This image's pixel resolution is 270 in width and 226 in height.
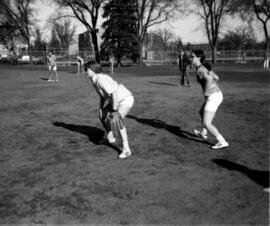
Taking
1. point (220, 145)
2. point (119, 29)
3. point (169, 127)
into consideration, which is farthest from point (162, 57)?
point (220, 145)

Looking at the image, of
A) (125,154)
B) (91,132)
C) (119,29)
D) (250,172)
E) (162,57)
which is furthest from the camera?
(162,57)

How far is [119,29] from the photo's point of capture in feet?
144

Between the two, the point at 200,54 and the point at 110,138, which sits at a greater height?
the point at 200,54

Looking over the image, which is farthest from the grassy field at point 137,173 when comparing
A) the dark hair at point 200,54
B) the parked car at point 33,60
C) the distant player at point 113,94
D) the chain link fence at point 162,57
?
the parked car at point 33,60

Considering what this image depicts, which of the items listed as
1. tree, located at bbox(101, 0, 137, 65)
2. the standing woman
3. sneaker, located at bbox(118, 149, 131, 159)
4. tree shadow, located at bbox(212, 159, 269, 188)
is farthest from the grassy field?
tree, located at bbox(101, 0, 137, 65)

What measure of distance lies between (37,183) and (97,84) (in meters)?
Answer: 1.86

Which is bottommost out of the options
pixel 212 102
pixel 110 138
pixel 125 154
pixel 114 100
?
pixel 125 154

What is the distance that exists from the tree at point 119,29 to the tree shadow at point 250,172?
132 ft

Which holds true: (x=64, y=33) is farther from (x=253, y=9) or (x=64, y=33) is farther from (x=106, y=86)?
(x=106, y=86)

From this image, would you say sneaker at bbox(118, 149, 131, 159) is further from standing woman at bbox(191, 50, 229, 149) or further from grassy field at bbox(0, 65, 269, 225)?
standing woman at bbox(191, 50, 229, 149)

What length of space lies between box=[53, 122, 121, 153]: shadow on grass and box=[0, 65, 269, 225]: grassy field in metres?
0.02

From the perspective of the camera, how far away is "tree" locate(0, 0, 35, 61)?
5000cm

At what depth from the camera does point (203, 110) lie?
5953 mm

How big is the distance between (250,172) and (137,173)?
5.57ft
